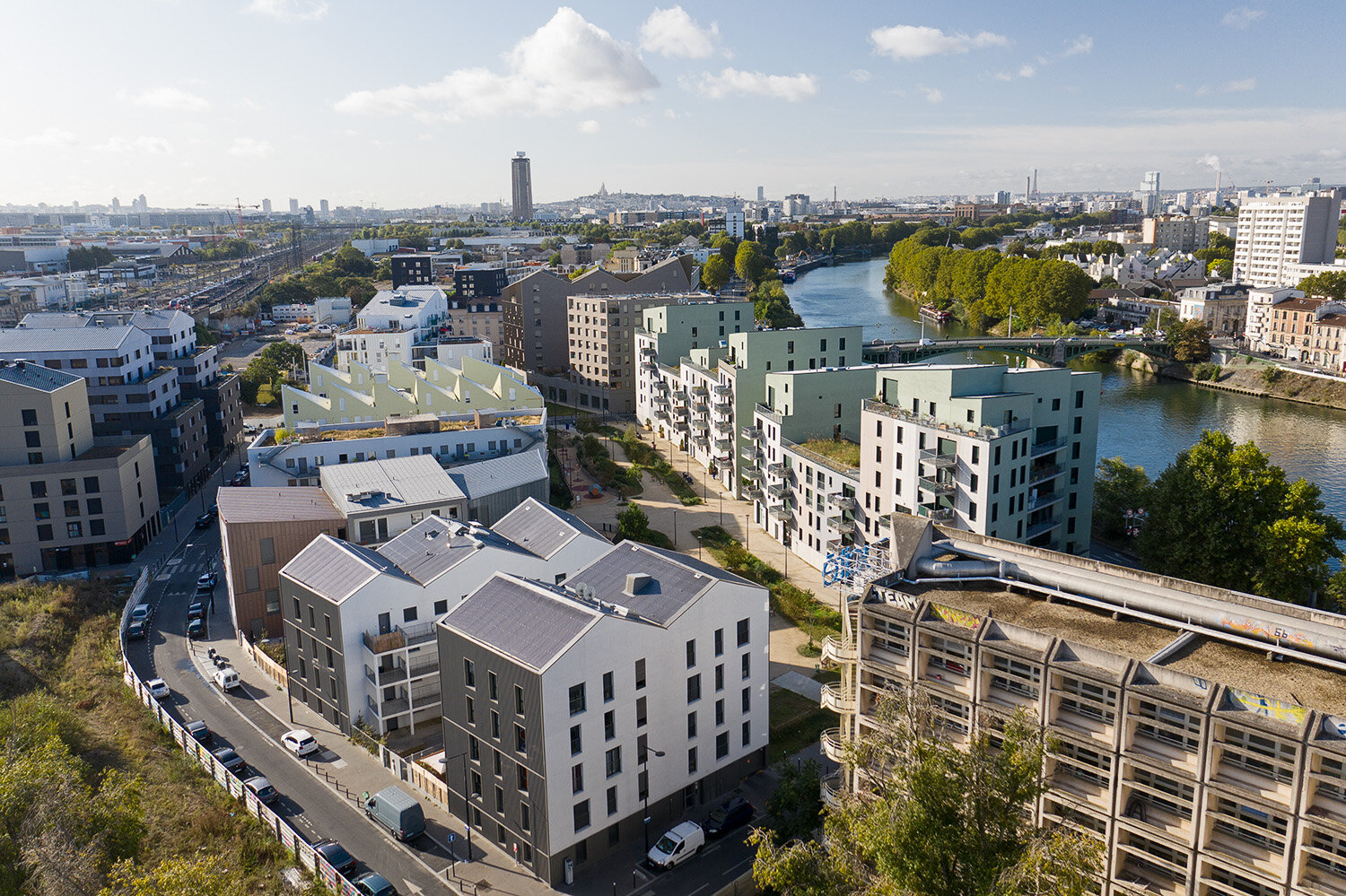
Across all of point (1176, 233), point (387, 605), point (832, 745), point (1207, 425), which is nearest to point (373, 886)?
point (387, 605)

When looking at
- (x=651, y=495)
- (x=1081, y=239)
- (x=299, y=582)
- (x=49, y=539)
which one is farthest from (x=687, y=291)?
(x=1081, y=239)

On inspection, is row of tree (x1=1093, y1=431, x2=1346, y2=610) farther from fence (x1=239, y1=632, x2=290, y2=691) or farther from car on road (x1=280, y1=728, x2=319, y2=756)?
fence (x1=239, y1=632, x2=290, y2=691)

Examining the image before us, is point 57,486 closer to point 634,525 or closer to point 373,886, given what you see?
point 634,525

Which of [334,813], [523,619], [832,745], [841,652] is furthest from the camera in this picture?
[334,813]

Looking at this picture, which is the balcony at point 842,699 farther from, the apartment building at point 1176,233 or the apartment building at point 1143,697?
→ the apartment building at point 1176,233

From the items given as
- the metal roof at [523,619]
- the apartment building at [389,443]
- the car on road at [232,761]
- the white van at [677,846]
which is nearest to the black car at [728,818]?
the white van at [677,846]

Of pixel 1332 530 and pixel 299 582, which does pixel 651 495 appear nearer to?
pixel 299 582

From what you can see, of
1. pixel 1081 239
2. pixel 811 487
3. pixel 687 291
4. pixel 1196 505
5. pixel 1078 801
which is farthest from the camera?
pixel 1081 239
